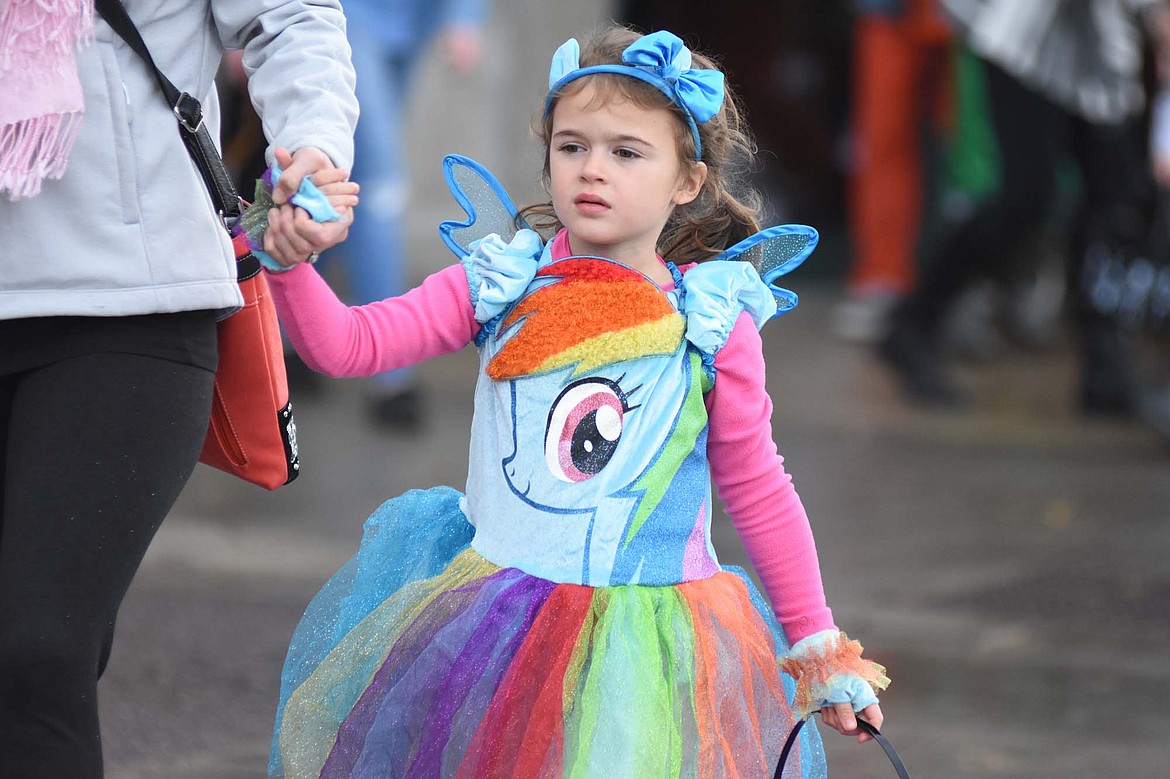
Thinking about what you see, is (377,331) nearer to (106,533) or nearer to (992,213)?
(106,533)

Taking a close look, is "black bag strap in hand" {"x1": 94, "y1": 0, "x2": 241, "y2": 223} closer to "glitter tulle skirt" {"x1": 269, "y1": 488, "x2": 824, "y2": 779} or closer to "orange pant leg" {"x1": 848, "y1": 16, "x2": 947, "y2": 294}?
"glitter tulle skirt" {"x1": 269, "y1": 488, "x2": 824, "y2": 779}

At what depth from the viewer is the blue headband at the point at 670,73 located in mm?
2643

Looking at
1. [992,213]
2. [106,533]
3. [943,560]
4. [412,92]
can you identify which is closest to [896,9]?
[992,213]

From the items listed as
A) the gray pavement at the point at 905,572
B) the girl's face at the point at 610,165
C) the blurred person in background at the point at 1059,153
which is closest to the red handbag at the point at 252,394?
the girl's face at the point at 610,165

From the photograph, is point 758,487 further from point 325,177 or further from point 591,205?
point 325,177

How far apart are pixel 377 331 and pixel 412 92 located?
690 centimetres

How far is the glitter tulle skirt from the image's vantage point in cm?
254

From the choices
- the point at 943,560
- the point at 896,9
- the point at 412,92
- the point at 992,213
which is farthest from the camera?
the point at 412,92

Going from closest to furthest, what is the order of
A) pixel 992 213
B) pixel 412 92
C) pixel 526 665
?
pixel 526 665 → pixel 992 213 → pixel 412 92

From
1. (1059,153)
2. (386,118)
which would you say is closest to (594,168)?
(386,118)

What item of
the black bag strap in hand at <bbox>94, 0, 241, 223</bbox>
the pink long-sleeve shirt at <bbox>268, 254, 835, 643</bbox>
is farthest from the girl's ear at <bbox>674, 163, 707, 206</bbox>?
the black bag strap in hand at <bbox>94, 0, 241, 223</bbox>

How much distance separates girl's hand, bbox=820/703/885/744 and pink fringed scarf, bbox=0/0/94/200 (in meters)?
1.39

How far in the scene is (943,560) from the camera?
5.48m

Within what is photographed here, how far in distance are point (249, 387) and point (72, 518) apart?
43 centimetres
